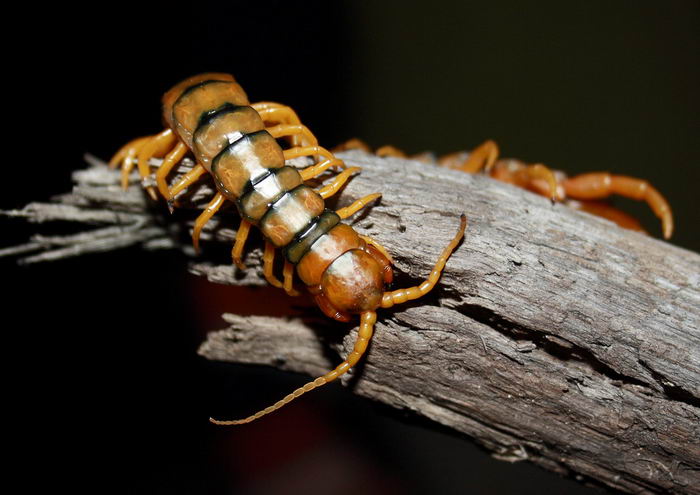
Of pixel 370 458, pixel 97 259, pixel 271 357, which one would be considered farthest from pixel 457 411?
pixel 97 259

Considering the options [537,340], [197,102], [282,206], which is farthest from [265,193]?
[537,340]

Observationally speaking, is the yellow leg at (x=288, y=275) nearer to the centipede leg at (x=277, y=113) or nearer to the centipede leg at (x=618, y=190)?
the centipede leg at (x=277, y=113)

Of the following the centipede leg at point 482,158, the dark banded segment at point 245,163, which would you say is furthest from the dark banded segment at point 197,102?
the centipede leg at point 482,158

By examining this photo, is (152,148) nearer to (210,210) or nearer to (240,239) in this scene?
(210,210)

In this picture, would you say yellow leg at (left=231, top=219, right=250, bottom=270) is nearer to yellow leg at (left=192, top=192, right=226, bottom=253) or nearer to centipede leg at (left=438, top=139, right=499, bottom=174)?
yellow leg at (left=192, top=192, right=226, bottom=253)

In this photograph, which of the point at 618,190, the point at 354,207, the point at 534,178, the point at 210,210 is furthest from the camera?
the point at 618,190

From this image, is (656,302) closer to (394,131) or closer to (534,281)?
(534,281)

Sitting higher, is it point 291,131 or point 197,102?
point 291,131
